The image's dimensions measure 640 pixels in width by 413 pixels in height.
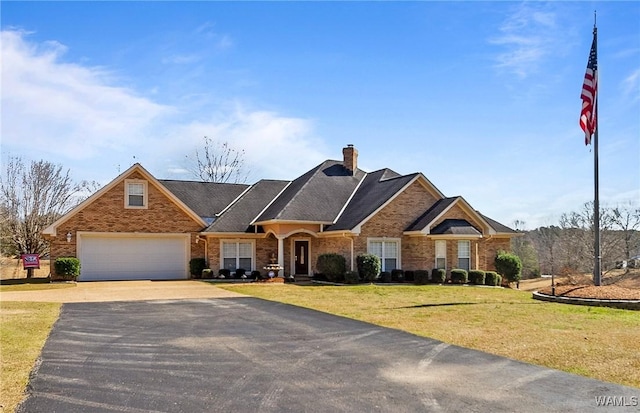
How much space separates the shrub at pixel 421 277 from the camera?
27.5m

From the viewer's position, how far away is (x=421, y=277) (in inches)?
1083

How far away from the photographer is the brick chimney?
3434 centimetres

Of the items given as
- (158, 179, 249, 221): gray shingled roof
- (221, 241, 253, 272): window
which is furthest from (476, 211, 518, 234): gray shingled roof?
(158, 179, 249, 221): gray shingled roof

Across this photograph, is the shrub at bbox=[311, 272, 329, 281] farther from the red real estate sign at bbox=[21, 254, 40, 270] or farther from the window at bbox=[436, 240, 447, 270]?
the red real estate sign at bbox=[21, 254, 40, 270]

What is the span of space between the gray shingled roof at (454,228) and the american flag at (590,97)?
33.8 ft

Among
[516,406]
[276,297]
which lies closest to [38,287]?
[276,297]

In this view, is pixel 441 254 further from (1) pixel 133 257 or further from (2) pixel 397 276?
(1) pixel 133 257

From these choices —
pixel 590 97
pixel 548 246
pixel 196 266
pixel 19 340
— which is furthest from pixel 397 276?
pixel 548 246

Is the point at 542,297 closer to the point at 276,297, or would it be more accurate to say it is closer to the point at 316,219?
the point at 276,297

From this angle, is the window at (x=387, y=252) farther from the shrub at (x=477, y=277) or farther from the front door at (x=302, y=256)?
the front door at (x=302, y=256)

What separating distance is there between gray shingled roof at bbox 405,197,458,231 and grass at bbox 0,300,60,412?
1741cm

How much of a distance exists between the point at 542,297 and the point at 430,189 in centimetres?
1184

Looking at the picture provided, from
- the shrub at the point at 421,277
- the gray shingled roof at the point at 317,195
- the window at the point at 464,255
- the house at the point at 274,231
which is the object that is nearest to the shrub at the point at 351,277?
the house at the point at 274,231

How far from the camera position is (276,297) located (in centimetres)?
1956
